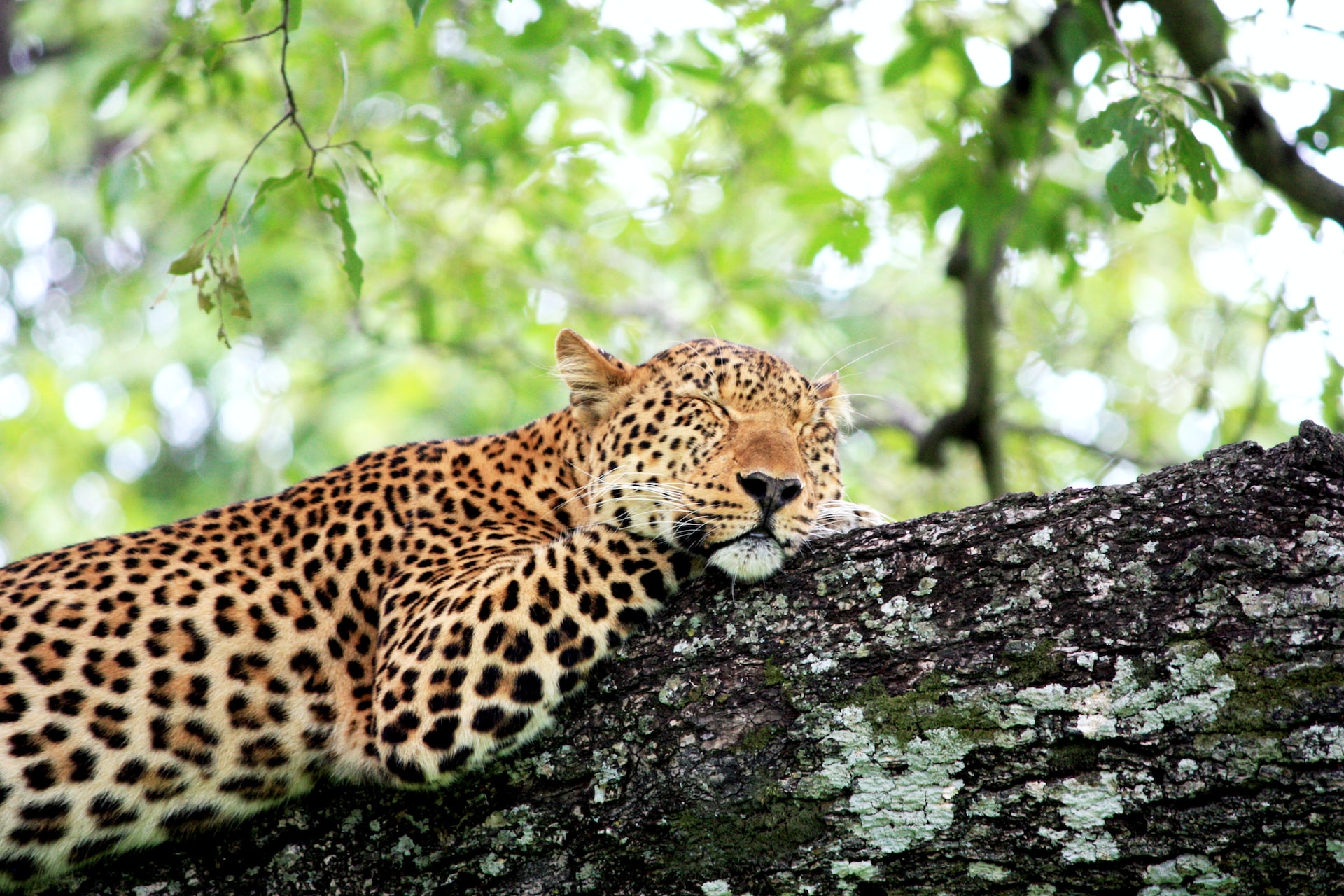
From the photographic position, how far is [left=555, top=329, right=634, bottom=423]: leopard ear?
6.03 metres

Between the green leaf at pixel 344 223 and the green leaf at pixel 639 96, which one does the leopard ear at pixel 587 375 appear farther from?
the green leaf at pixel 639 96

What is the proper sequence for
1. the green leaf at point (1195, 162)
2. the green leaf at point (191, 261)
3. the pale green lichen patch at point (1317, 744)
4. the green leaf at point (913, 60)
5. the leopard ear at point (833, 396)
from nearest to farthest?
the pale green lichen patch at point (1317, 744) < the green leaf at point (1195, 162) < the green leaf at point (191, 261) < the leopard ear at point (833, 396) < the green leaf at point (913, 60)

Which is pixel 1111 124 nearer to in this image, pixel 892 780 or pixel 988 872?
pixel 892 780

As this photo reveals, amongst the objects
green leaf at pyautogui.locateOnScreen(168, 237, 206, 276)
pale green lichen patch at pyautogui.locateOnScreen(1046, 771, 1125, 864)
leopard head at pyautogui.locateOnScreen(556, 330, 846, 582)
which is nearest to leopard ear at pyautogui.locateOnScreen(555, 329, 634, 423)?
leopard head at pyautogui.locateOnScreen(556, 330, 846, 582)

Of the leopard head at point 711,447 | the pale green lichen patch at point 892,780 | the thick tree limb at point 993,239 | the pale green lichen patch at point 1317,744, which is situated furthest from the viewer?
the thick tree limb at point 993,239

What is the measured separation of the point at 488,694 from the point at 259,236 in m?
7.58

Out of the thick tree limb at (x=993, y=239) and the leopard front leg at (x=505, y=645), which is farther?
the thick tree limb at (x=993, y=239)

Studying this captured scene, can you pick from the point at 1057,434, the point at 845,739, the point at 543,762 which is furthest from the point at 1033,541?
the point at 1057,434

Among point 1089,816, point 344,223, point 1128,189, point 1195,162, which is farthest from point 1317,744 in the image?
point 344,223

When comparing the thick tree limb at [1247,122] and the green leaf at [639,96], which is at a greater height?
the thick tree limb at [1247,122]

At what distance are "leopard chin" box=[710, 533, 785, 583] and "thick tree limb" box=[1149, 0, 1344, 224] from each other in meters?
3.68

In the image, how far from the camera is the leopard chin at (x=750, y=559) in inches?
179

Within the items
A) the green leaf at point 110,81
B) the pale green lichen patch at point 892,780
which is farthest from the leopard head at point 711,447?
the green leaf at point 110,81

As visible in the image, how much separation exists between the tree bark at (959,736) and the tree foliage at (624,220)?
1.80 m
